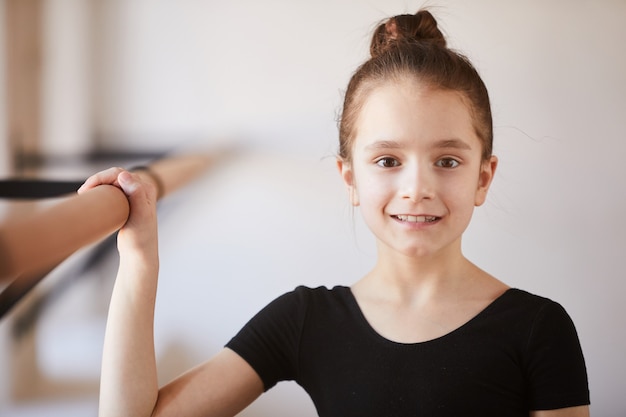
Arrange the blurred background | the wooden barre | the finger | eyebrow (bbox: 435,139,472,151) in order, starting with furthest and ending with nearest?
the blurred background
eyebrow (bbox: 435,139,472,151)
the finger
the wooden barre

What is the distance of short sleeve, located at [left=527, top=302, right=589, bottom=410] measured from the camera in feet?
2.30

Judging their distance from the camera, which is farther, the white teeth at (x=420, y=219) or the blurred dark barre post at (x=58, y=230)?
the white teeth at (x=420, y=219)

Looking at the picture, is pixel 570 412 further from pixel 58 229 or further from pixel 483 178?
pixel 58 229

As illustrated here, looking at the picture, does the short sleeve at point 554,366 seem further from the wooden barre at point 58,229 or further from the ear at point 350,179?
the wooden barre at point 58,229

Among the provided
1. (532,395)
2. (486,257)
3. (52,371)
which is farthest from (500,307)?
(52,371)

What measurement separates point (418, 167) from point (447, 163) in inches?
1.6

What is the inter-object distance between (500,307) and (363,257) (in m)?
0.38

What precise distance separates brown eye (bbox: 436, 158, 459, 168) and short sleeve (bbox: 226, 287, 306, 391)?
223 millimetres

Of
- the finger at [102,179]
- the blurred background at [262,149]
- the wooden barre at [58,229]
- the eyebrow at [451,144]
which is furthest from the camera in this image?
the blurred background at [262,149]

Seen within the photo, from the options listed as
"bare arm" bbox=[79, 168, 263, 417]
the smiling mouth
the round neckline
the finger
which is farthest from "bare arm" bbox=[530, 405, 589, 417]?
the finger

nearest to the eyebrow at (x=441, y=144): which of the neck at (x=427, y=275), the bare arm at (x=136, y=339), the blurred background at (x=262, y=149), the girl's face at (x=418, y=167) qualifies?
the girl's face at (x=418, y=167)

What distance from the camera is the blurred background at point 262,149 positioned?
1076 mm

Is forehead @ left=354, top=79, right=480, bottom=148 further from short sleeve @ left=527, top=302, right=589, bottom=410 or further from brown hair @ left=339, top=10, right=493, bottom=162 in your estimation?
short sleeve @ left=527, top=302, right=589, bottom=410

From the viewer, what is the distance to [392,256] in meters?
0.79
